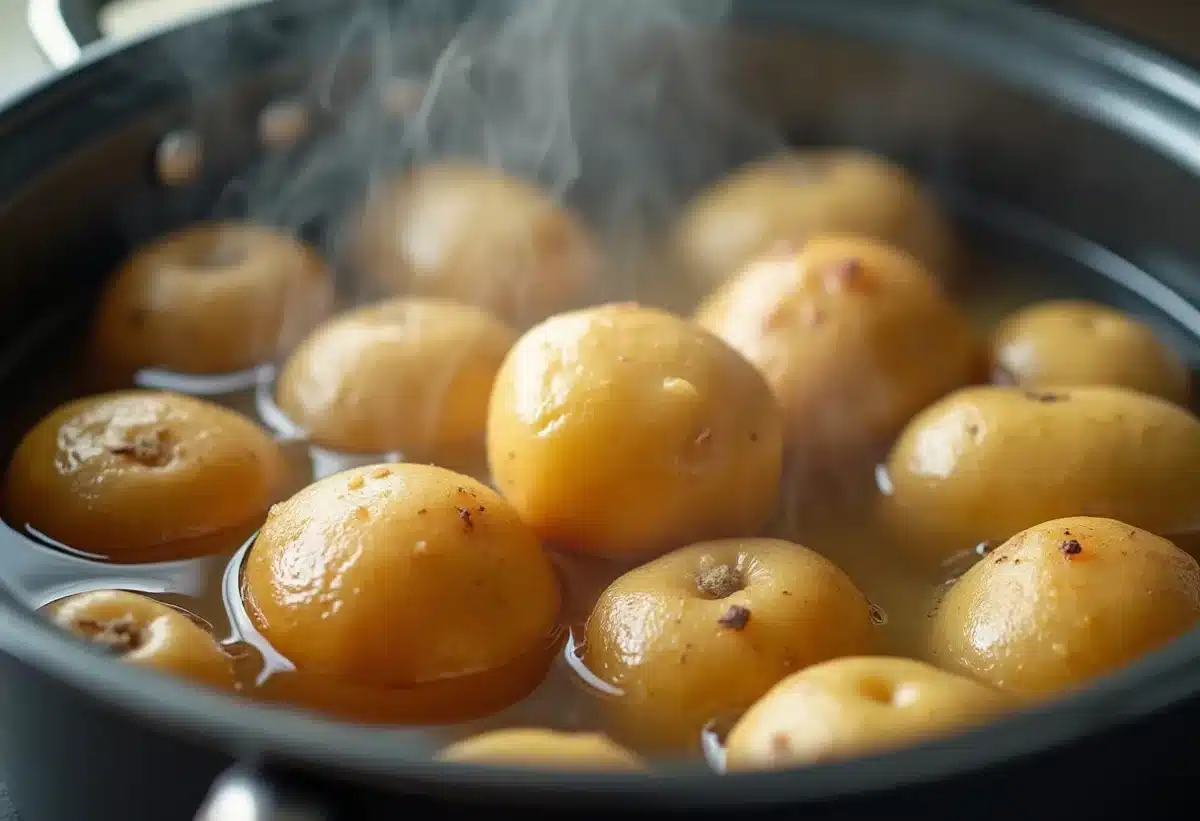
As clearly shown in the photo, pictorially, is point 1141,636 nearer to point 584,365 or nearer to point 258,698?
point 584,365

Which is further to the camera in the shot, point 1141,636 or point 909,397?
point 909,397

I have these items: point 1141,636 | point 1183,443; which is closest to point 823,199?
point 1183,443

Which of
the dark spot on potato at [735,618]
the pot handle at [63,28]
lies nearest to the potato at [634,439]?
the dark spot on potato at [735,618]

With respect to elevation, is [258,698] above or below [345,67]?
below

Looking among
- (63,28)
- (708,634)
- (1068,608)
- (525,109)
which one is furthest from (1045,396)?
(63,28)

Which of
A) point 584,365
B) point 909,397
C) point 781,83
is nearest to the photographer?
point 584,365

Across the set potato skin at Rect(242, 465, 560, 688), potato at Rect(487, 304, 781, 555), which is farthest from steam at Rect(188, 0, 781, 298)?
potato skin at Rect(242, 465, 560, 688)

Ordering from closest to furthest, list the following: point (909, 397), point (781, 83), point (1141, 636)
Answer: point (1141, 636) < point (909, 397) < point (781, 83)
